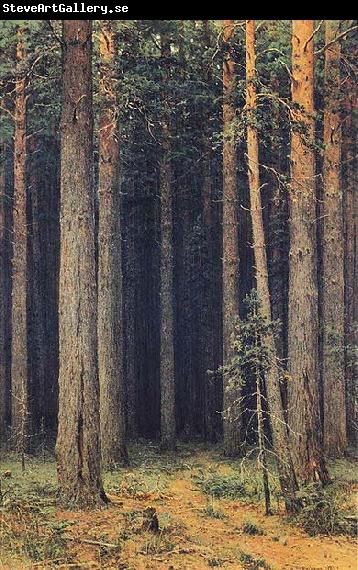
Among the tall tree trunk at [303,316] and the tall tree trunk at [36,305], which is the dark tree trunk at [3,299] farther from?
the tall tree trunk at [303,316]

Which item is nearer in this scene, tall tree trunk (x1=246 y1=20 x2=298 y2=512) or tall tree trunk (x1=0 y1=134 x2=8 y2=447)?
tall tree trunk (x1=246 y1=20 x2=298 y2=512)

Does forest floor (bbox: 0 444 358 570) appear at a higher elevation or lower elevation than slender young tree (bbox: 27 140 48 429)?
lower

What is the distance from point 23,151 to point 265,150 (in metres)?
8.62

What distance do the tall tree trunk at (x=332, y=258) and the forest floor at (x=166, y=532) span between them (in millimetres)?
3645

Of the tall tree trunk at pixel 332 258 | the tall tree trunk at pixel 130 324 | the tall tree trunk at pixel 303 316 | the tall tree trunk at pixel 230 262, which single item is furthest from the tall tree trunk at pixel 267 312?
the tall tree trunk at pixel 130 324

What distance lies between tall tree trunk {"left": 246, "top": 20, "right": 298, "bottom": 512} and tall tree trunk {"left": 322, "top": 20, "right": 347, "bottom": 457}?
5.28 meters

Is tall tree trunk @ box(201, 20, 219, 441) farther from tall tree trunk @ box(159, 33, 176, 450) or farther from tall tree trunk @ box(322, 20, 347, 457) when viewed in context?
tall tree trunk @ box(322, 20, 347, 457)

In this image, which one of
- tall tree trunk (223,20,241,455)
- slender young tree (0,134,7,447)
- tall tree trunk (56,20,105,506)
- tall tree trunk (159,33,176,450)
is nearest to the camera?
tall tree trunk (56,20,105,506)

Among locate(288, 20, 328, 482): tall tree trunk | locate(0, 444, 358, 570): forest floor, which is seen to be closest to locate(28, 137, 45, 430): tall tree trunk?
locate(0, 444, 358, 570): forest floor

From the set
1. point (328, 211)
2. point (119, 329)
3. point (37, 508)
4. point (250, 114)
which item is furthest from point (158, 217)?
point (37, 508)

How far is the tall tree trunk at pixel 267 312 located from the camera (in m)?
12.0

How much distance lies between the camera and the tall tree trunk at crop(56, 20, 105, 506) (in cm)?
1088

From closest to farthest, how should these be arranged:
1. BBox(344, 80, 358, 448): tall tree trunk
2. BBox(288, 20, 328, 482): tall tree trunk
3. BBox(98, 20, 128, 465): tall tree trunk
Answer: BBox(288, 20, 328, 482): tall tree trunk, BBox(98, 20, 128, 465): tall tree trunk, BBox(344, 80, 358, 448): tall tree trunk

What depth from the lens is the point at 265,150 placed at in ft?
77.3
